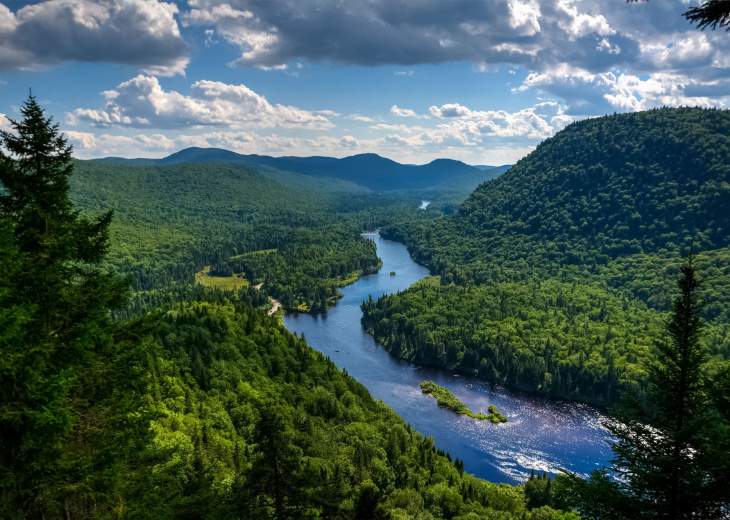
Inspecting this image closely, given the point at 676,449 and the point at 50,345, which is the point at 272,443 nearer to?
the point at 50,345

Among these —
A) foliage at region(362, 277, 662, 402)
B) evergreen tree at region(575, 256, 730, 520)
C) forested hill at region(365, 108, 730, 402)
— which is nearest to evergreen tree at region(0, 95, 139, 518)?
evergreen tree at region(575, 256, 730, 520)

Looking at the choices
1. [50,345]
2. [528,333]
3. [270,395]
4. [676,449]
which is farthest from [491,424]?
[50,345]

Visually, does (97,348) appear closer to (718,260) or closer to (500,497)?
(500,497)

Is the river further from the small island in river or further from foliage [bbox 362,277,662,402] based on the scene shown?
foliage [bbox 362,277,662,402]

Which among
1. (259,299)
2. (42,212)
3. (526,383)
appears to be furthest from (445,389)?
(42,212)

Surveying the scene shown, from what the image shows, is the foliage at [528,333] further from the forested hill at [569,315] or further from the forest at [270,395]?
the forest at [270,395]

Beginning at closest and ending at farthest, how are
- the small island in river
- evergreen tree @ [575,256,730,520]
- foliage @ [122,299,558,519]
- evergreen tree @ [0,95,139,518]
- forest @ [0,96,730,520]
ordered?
evergreen tree @ [0,95,139,518]
forest @ [0,96,730,520]
evergreen tree @ [575,256,730,520]
foliage @ [122,299,558,519]
the small island in river
